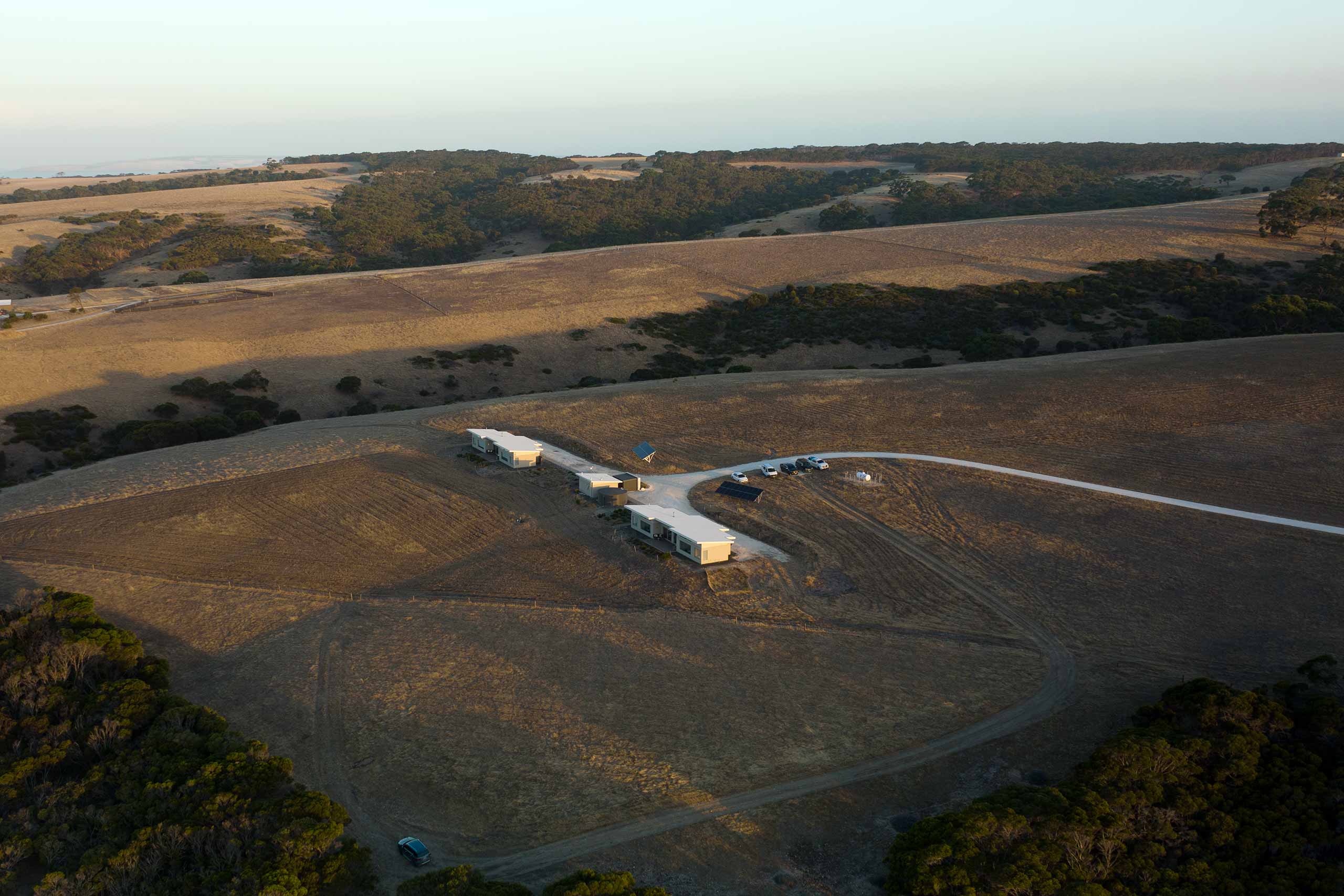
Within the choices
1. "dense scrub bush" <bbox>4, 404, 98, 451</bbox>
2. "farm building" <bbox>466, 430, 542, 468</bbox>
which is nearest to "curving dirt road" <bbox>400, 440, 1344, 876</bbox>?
"farm building" <bbox>466, 430, 542, 468</bbox>

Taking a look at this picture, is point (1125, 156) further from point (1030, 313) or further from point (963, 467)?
point (963, 467)

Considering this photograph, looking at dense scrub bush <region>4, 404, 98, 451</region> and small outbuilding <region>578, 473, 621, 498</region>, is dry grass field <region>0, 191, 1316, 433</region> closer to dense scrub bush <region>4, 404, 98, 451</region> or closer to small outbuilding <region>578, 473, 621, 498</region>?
dense scrub bush <region>4, 404, 98, 451</region>

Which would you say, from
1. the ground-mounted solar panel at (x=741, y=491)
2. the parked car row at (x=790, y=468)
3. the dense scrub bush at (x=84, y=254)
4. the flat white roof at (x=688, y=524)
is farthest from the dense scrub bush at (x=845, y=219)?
the flat white roof at (x=688, y=524)

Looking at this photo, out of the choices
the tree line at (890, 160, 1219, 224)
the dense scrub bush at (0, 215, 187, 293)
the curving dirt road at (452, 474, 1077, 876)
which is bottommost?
the curving dirt road at (452, 474, 1077, 876)

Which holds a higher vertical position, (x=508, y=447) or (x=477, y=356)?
(x=477, y=356)

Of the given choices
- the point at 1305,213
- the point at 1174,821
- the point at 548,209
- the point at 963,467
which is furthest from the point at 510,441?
the point at 548,209

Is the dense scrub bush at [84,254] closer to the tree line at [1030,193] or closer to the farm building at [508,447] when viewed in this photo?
the farm building at [508,447]

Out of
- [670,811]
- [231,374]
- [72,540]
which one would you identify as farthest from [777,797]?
[231,374]
